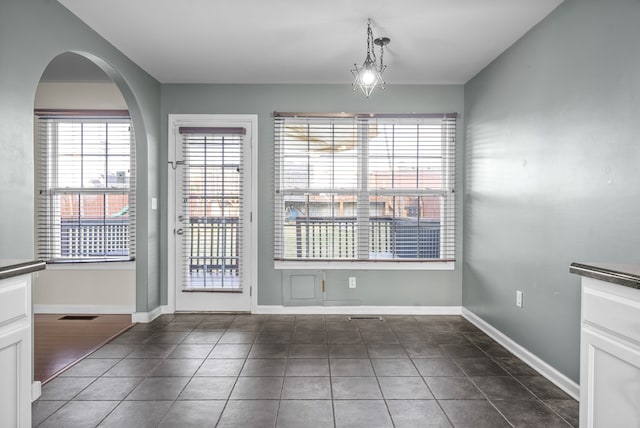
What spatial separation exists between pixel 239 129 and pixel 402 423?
318 cm

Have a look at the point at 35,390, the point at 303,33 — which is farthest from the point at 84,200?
the point at 303,33

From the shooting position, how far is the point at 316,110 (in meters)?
4.19

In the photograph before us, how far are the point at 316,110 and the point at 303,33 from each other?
1228 millimetres

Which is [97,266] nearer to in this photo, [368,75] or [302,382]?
[302,382]

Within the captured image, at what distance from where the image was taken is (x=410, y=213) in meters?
4.21

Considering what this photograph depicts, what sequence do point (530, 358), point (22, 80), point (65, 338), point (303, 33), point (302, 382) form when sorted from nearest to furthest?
1. point (22, 80)
2. point (302, 382)
3. point (530, 358)
4. point (303, 33)
5. point (65, 338)

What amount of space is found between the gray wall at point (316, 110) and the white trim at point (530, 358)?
0.59m

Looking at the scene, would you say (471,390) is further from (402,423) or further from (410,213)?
(410,213)

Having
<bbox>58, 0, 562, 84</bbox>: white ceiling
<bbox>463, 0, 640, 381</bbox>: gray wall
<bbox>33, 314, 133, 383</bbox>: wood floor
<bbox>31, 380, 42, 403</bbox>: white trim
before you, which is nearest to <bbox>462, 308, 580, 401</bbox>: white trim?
<bbox>463, 0, 640, 381</bbox>: gray wall

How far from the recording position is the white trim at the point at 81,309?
167 inches

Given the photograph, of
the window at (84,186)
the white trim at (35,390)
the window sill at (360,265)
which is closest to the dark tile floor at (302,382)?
the white trim at (35,390)

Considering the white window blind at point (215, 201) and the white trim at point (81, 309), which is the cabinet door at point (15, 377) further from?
the white trim at point (81, 309)

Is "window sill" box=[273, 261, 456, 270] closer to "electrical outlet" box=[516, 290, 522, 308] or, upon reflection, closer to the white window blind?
the white window blind

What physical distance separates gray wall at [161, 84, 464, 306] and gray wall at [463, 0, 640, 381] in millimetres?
479
